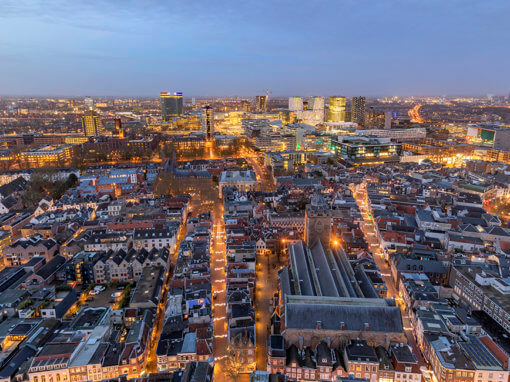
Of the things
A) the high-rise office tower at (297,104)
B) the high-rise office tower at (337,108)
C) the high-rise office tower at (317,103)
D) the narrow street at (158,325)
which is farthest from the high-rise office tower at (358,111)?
the narrow street at (158,325)

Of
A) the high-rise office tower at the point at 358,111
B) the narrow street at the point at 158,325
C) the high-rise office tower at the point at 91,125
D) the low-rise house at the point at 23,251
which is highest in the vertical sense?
the high-rise office tower at the point at 358,111

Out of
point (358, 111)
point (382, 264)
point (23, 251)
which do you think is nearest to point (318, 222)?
point (382, 264)

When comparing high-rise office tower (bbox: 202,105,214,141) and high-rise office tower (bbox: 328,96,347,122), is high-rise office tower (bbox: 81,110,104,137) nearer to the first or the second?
high-rise office tower (bbox: 202,105,214,141)

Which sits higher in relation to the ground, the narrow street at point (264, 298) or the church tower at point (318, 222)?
the church tower at point (318, 222)

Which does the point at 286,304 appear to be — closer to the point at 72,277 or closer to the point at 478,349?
the point at 478,349

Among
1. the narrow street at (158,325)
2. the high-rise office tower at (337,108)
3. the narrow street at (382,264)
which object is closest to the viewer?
the narrow street at (158,325)

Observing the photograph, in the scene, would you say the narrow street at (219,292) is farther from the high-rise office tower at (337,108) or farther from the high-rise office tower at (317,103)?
the high-rise office tower at (317,103)

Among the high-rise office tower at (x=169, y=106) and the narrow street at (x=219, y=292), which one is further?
the high-rise office tower at (x=169, y=106)

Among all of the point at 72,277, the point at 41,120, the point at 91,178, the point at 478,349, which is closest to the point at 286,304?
the point at 478,349
